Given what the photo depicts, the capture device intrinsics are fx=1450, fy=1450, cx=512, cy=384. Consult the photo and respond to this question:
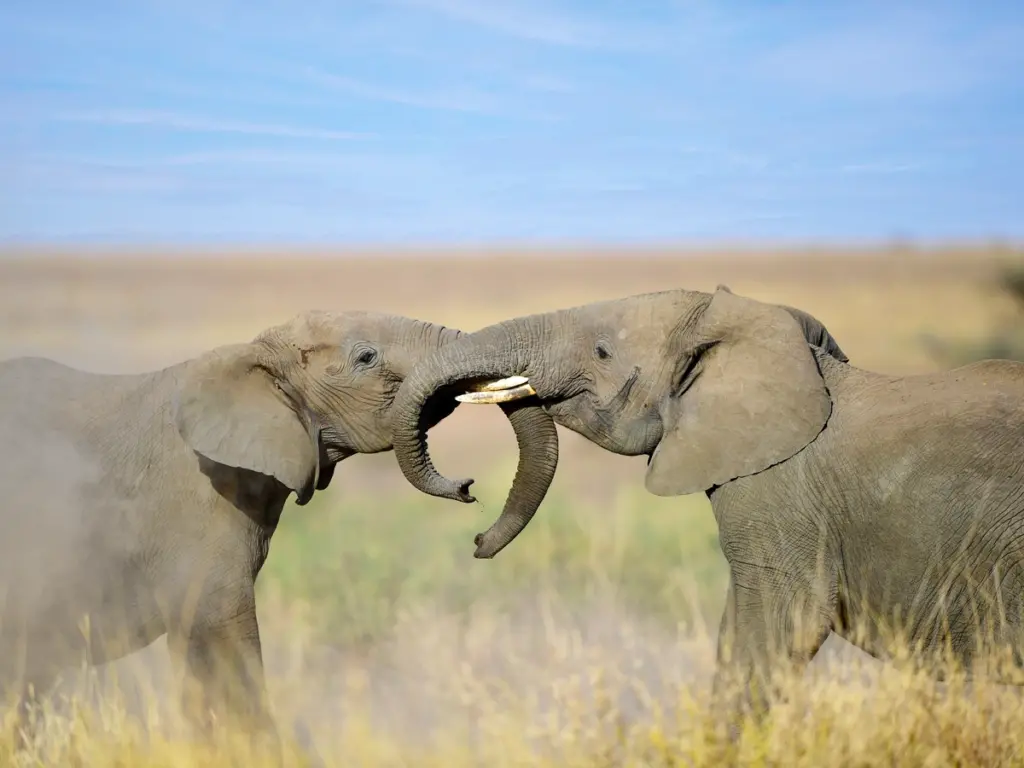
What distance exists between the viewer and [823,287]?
55.6 metres

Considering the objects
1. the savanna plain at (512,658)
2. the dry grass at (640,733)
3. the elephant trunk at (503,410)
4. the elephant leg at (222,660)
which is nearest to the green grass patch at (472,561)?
the savanna plain at (512,658)

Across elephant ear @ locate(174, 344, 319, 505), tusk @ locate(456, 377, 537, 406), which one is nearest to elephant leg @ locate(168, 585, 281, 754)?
elephant ear @ locate(174, 344, 319, 505)

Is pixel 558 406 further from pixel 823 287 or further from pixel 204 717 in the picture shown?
pixel 823 287

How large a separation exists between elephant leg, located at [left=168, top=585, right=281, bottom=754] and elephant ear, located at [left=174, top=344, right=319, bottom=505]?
631 millimetres

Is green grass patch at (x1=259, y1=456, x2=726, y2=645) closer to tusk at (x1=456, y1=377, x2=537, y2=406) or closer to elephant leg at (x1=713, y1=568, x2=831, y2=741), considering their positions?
elephant leg at (x1=713, y1=568, x2=831, y2=741)

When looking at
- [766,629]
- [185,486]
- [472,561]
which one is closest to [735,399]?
[766,629]

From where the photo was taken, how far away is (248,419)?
7.19m

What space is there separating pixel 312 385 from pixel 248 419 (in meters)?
0.39

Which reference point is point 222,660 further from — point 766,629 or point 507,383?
point 766,629

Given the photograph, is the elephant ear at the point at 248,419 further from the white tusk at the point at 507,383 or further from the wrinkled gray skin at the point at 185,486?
the white tusk at the point at 507,383

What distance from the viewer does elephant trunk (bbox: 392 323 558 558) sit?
22.9 ft

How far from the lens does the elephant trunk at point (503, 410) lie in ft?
22.9

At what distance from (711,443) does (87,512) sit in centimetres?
308

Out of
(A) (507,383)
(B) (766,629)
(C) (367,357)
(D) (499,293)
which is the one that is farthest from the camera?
(D) (499,293)
